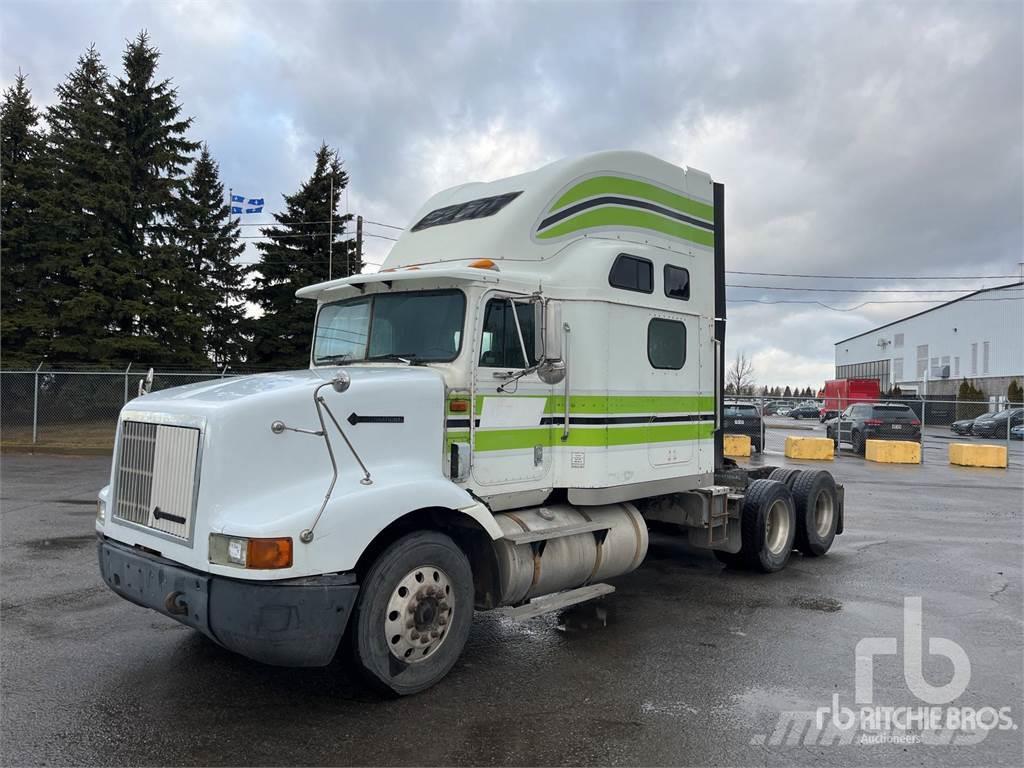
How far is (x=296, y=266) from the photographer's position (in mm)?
29188

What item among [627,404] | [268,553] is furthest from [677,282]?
[268,553]

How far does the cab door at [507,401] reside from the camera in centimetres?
521

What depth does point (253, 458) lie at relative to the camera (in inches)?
161

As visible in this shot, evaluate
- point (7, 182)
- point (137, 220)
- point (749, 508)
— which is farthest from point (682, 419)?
point (7, 182)

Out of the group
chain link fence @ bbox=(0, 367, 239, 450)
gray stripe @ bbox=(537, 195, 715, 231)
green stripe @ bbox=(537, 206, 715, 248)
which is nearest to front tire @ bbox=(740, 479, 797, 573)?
green stripe @ bbox=(537, 206, 715, 248)

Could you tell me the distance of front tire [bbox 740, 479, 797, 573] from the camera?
7.65 meters

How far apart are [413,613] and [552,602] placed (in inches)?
50.5

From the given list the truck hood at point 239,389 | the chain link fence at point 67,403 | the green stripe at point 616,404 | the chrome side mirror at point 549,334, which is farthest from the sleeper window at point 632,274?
the chain link fence at point 67,403

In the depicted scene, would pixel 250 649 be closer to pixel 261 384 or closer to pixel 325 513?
pixel 325 513

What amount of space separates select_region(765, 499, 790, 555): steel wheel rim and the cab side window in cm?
414

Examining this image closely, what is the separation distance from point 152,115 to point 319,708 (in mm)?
27401

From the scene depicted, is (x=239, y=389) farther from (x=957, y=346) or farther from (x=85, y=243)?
(x=957, y=346)

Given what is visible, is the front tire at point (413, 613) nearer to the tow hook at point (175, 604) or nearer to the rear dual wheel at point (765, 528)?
the tow hook at point (175, 604)

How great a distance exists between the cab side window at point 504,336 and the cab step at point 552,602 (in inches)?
69.9
